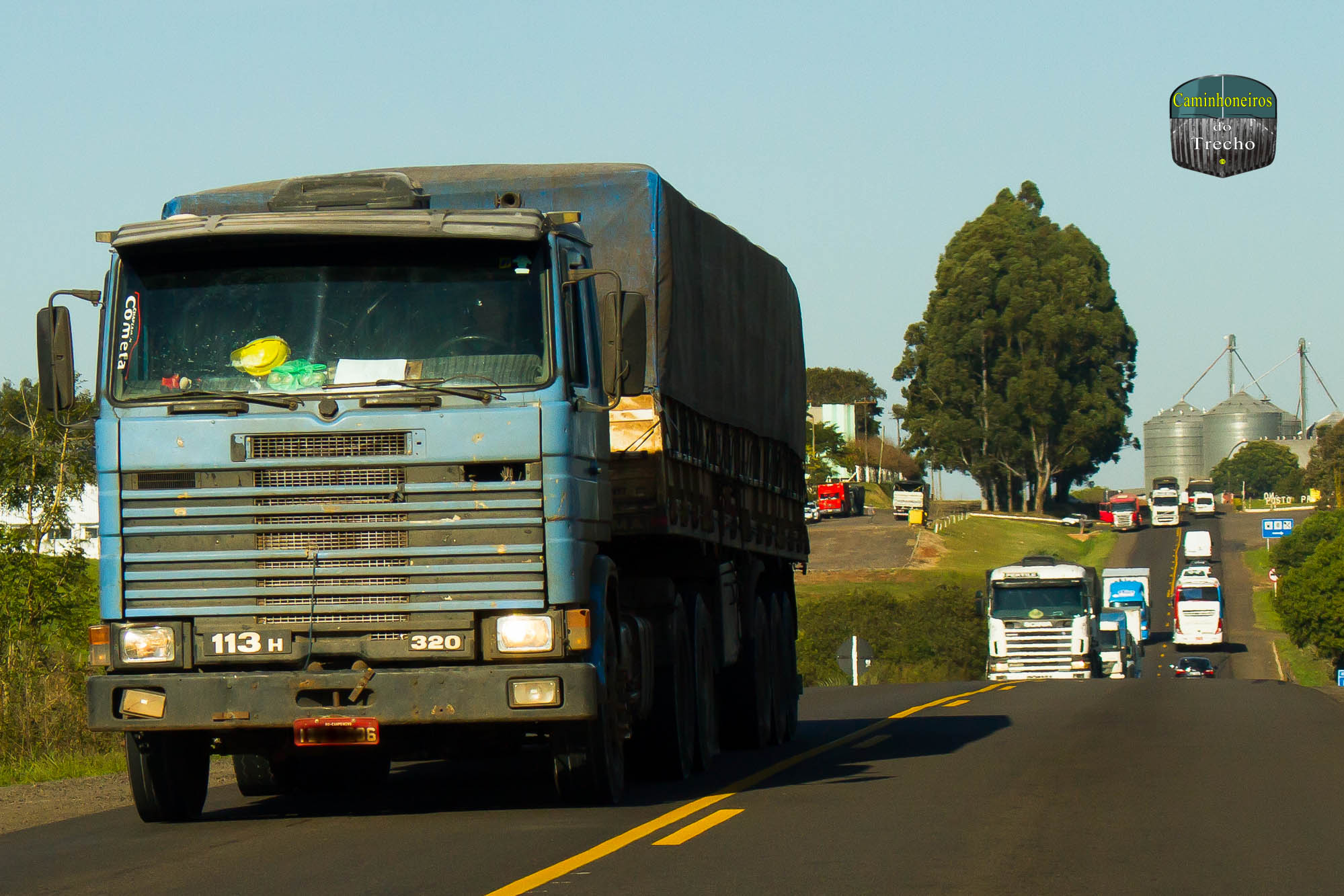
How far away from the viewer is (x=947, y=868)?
845cm

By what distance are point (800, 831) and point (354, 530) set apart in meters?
2.94

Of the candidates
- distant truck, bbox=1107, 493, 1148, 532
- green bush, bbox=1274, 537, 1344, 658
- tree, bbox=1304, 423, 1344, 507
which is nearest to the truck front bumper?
green bush, bbox=1274, 537, 1344, 658

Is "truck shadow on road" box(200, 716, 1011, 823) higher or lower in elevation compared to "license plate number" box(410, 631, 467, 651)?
lower

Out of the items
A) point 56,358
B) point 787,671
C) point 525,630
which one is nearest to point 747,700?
point 787,671

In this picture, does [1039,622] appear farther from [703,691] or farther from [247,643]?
[247,643]

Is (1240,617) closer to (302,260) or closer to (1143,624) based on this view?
(1143,624)

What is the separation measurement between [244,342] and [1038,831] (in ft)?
17.1

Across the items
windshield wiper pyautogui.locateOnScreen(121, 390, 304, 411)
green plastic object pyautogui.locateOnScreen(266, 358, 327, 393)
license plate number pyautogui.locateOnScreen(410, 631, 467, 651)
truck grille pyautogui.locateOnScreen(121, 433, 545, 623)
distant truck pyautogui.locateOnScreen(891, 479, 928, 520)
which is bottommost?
license plate number pyautogui.locateOnScreen(410, 631, 467, 651)

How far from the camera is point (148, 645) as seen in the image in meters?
9.96

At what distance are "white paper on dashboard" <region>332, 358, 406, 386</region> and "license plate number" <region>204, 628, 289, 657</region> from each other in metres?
1.43

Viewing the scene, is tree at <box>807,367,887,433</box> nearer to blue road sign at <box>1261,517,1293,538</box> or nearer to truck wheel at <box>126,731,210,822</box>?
blue road sign at <box>1261,517,1293,538</box>

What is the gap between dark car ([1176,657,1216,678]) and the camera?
58.6 m

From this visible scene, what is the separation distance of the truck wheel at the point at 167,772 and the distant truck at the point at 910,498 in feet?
298

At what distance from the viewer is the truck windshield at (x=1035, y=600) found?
43375 mm
